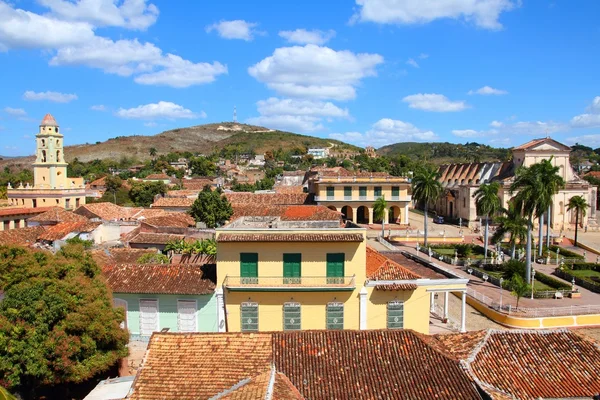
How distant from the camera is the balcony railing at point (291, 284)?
18438 millimetres

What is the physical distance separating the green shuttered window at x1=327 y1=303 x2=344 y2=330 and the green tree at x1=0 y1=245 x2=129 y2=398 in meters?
7.50

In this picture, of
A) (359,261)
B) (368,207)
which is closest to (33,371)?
(359,261)

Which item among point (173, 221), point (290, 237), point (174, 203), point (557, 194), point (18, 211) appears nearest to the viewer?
point (290, 237)

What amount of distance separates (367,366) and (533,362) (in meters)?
4.08

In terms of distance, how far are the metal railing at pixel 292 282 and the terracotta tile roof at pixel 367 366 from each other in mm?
5772

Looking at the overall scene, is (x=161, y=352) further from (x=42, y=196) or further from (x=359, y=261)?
(x=42, y=196)

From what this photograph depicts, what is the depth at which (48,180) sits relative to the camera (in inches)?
2217

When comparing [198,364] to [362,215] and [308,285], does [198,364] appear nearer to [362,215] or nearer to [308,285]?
[308,285]

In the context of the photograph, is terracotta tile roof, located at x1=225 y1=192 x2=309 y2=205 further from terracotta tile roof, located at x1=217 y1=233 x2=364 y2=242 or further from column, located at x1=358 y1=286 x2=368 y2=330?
column, located at x1=358 y1=286 x2=368 y2=330

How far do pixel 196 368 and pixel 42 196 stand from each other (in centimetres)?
5140

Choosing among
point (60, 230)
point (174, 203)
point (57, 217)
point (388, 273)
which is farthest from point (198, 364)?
point (174, 203)

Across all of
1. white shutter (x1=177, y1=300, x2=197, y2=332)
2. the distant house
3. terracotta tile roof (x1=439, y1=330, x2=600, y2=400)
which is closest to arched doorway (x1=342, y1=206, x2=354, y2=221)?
the distant house

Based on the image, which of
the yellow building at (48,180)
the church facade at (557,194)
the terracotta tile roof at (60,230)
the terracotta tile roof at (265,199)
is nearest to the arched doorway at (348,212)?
the terracotta tile roof at (265,199)

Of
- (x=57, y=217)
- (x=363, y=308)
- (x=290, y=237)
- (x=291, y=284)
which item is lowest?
(x=363, y=308)
